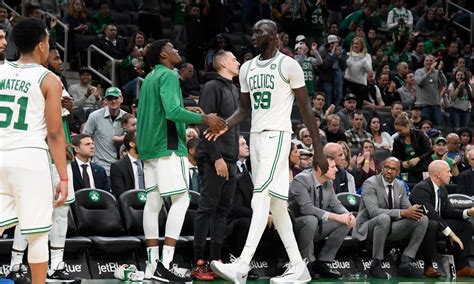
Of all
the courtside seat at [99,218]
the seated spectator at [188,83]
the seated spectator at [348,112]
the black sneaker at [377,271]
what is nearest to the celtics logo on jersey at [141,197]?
the courtside seat at [99,218]

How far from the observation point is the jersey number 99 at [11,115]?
6973 mm

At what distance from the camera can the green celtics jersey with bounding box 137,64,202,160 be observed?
930cm

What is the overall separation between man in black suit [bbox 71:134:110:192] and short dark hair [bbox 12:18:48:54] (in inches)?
152

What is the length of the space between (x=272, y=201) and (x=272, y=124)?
686 mm

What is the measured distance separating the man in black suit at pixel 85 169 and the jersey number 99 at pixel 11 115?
3.90 meters

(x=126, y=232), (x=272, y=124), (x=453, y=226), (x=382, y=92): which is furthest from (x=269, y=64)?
(x=382, y=92)

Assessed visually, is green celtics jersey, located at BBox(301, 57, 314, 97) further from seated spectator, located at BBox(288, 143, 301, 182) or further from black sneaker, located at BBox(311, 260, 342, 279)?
black sneaker, located at BBox(311, 260, 342, 279)

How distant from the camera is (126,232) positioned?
10.8 m

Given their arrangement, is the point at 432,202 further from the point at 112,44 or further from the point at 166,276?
the point at 112,44

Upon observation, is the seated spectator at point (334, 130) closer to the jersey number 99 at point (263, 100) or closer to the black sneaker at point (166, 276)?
the jersey number 99 at point (263, 100)

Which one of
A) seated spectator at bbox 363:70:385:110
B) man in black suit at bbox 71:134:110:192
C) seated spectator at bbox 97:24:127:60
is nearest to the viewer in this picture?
man in black suit at bbox 71:134:110:192

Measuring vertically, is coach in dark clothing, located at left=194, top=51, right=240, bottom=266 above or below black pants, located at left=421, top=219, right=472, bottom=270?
above

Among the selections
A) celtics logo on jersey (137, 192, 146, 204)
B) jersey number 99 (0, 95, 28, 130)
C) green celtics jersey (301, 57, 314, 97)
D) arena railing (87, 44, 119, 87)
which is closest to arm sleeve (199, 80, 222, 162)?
celtics logo on jersey (137, 192, 146, 204)

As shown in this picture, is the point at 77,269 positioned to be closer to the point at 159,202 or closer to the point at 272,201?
the point at 159,202
